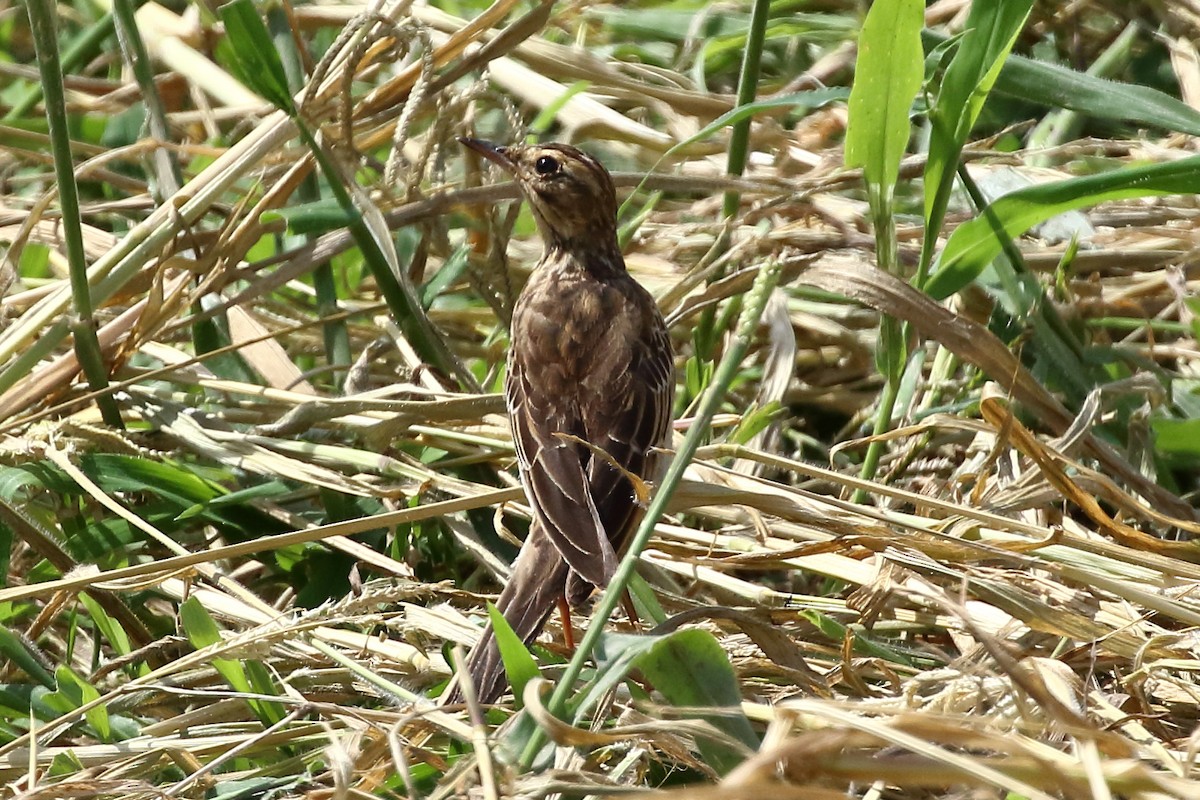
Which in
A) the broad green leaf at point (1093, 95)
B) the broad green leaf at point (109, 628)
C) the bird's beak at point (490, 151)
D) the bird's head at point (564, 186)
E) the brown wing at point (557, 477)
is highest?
the broad green leaf at point (1093, 95)

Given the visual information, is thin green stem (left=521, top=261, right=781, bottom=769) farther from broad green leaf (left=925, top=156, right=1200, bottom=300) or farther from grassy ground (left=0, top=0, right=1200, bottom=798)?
broad green leaf (left=925, top=156, right=1200, bottom=300)

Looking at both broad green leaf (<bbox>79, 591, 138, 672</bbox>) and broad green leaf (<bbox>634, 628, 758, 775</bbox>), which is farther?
broad green leaf (<bbox>79, 591, 138, 672</bbox>)

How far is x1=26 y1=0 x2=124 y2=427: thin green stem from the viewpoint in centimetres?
330

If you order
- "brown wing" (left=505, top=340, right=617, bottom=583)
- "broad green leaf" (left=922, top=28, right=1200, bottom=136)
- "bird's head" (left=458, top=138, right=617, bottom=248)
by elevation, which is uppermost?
"broad green leaf" (left=922, top=28, right=1200, bottom=136)

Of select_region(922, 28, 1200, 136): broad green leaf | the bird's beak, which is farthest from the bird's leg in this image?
select_region(922, 28, 1200, 136): broad green leaf

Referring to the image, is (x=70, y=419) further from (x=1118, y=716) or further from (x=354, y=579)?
(x=1118, y=716)

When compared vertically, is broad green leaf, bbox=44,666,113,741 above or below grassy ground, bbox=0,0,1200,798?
below

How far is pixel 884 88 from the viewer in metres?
3.41

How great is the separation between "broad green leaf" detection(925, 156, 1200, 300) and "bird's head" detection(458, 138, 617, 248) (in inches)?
43.9

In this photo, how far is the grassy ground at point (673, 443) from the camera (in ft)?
8.48

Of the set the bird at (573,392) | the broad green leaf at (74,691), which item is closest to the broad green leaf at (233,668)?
the broad green leaf at (74,691)

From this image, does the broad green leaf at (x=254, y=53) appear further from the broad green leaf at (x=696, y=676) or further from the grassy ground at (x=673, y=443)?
the broad green leaf at (x=696, y=676)

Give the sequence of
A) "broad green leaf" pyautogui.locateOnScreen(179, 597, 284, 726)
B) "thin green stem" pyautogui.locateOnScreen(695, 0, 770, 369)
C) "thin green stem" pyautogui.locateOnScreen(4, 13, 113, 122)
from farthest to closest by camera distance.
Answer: "thin green stem" pyautogui.locateOnScreen(4, 13, 113, 122) → "thin green stem" pyautogui.locateOnScreen(695, 0, 770, 369) → "broad green leaf" pyautogui.locateOnScreen(179, 597, 284, 726)

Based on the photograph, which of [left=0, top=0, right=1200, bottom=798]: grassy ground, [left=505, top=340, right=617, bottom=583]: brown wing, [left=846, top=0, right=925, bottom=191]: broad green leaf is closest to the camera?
[left=0, top=0, right=1200, bottom=798]: grassy ground
